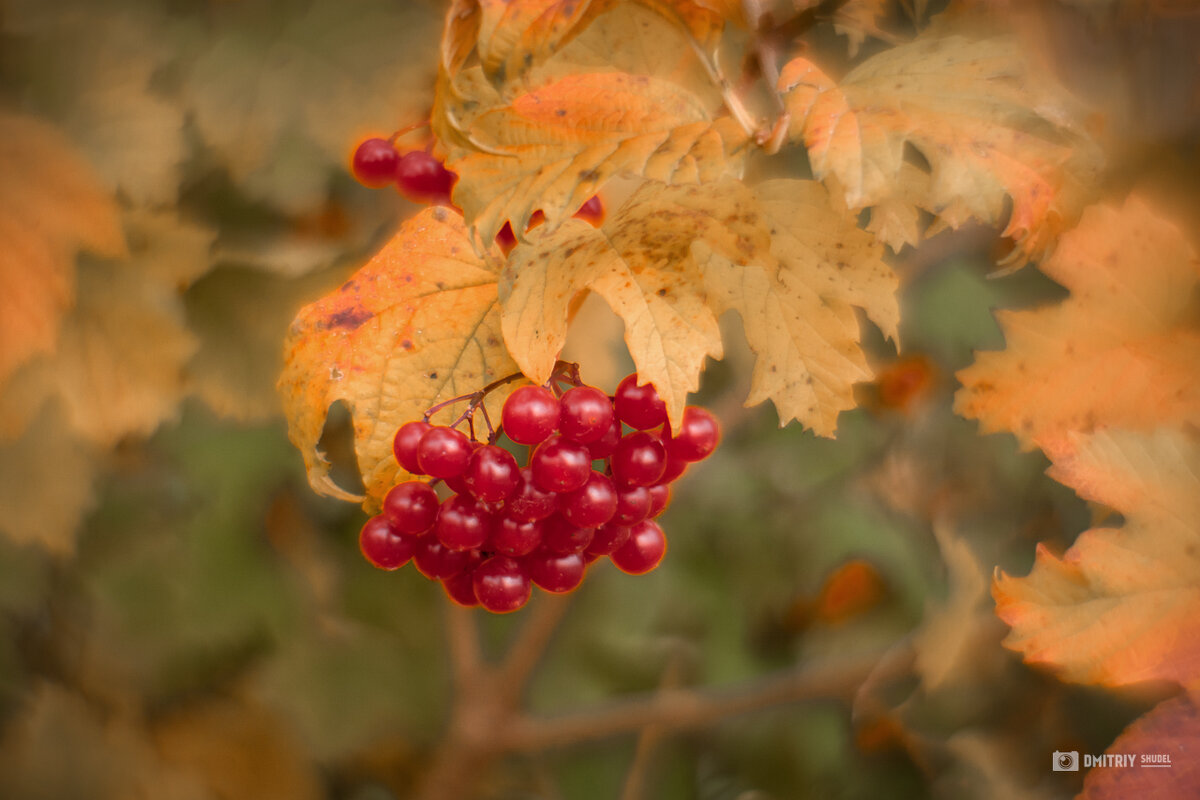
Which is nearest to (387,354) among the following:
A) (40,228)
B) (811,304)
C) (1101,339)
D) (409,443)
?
(409,443)

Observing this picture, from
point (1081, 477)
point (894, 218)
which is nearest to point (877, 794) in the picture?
point (1081, 477)

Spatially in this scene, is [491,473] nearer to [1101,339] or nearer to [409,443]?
[409,443]

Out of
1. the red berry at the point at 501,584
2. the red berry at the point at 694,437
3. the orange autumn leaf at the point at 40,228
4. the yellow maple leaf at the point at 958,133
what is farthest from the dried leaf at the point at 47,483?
the yellow maple leaf at the point at 958,133

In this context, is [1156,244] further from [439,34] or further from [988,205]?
[439,34]

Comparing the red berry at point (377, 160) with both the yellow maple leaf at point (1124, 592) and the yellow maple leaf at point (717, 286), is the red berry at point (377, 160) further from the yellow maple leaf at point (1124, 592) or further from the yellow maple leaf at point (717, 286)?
the yellow maple leaf at point (1124, 592)

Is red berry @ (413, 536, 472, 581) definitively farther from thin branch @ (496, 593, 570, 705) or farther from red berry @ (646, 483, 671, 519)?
thin branch @ (496, 593, 570, 705)

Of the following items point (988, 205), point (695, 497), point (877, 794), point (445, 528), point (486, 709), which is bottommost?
point (877, 794)
